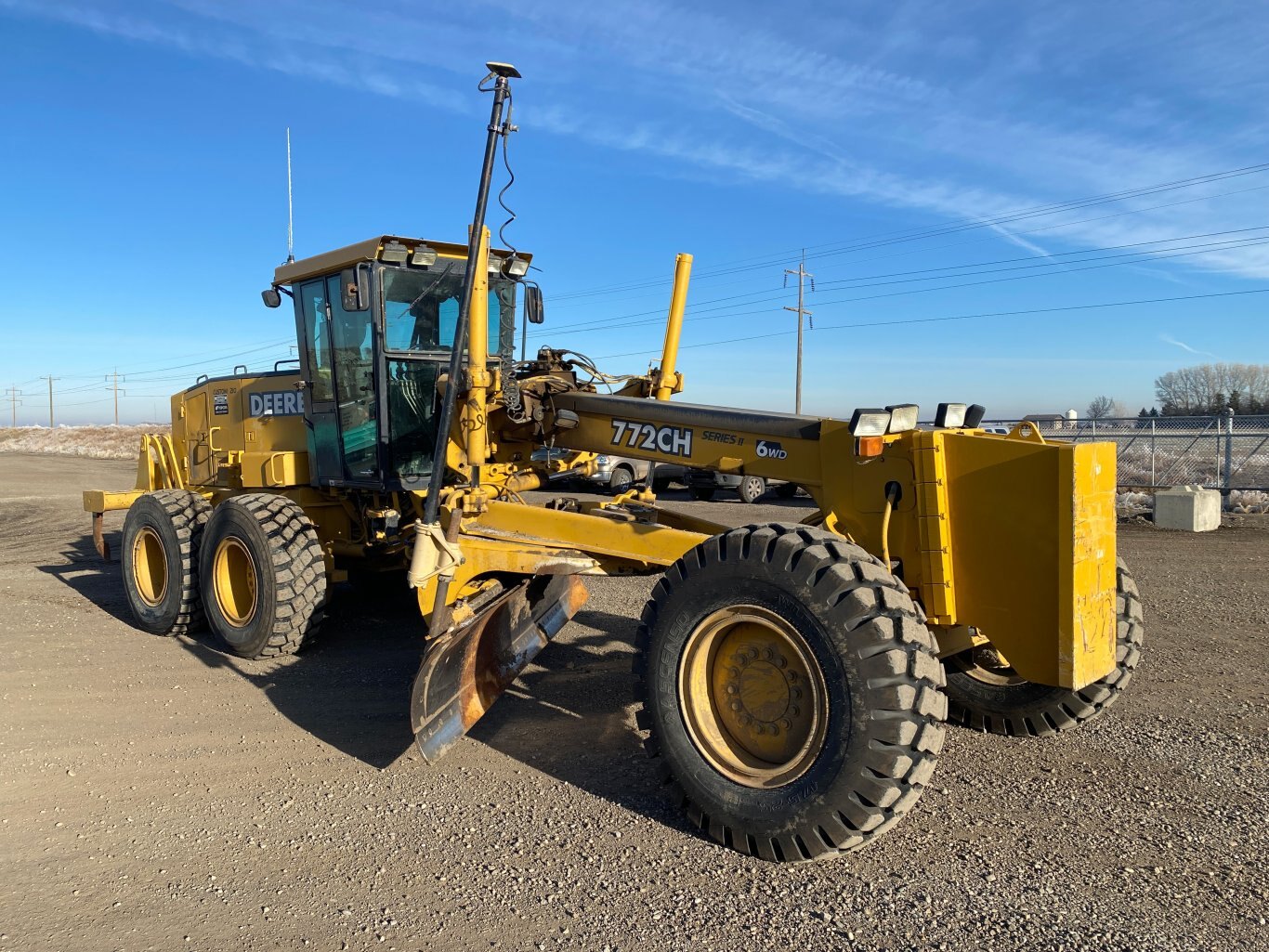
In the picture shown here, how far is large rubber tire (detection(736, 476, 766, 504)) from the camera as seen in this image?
1820 cm

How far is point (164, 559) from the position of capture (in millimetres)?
7891

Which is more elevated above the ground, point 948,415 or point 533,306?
point 533,306

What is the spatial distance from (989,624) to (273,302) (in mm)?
6177

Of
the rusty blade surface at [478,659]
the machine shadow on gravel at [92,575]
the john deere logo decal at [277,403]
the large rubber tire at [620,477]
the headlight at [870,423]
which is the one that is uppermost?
the john deere logo decal at [277,403]

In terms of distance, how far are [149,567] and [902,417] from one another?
23.0 feet

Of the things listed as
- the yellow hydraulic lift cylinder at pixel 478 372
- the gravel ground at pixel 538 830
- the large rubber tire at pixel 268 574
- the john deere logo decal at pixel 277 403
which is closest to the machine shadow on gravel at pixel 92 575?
the large rubber tire at pixel 268 574

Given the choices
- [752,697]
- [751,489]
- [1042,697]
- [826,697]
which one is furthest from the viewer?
[751,489]

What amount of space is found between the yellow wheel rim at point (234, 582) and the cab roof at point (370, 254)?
2130 mm

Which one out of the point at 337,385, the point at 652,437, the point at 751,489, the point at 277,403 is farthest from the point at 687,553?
the point at 751,489

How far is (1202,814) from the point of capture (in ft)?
13.0

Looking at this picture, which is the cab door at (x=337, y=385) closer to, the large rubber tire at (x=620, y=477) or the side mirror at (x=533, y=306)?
the side mirror at (x=533, y=306)

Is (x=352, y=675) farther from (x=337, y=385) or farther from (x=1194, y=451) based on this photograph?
(x=1194, y=451)

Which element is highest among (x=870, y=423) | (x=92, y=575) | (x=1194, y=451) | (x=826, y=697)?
(x=870, y=423)

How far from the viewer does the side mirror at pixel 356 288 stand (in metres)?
6.21
